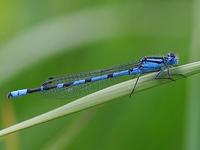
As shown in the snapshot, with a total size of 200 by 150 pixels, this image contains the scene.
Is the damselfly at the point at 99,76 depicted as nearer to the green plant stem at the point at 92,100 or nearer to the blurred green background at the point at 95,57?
the blurred green background at the point at 95,57

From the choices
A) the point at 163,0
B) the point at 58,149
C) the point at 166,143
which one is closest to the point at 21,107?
the point at 58,149

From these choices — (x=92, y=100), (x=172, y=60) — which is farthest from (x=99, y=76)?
(x=92, y=100)

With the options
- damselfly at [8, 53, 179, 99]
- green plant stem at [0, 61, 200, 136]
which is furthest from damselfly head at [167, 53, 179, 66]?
green plant stem at [0, 61, 200, 136]

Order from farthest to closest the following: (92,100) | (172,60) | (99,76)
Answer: (99,76)
(172,60)
(92,100)

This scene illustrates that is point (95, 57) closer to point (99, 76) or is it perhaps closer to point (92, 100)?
point (99, 76)

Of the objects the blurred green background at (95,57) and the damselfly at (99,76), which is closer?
the damselfly at (99,76)

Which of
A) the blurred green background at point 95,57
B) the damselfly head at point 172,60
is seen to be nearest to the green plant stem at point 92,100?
the damselfly head at point 172,60
